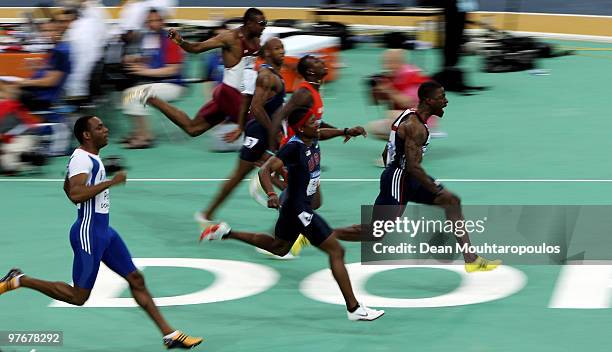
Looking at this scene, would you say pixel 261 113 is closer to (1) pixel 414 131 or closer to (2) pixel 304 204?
(1) pixel 414 131

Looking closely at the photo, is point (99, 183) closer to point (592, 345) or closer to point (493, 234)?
point (592, 345)

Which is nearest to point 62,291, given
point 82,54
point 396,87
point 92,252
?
point 92,252

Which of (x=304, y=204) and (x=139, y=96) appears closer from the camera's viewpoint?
(x=304, y=204)

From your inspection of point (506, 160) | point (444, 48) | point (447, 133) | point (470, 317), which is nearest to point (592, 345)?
point (470, 317)

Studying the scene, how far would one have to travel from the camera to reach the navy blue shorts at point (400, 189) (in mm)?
10867

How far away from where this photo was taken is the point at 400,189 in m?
10.9

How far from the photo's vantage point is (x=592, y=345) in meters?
9.25

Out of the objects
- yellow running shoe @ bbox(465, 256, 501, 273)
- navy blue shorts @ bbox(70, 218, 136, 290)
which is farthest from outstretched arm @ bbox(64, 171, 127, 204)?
yellow running shoe @ bbox(465, 256, 501, 273)

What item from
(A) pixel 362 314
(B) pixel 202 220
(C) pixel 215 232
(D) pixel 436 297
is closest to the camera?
(A) pixel 362 314

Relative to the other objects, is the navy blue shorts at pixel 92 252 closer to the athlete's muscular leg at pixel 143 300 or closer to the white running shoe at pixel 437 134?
the athlete's muscular leg at pixel 143 300

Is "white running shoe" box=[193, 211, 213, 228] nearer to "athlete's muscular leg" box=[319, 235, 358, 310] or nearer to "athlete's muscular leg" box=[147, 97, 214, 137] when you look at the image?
"athlete's muscular leg" box=[147, 97, 214, 137]

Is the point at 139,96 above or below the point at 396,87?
above

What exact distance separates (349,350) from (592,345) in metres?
1.87

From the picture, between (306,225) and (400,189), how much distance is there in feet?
4.46
